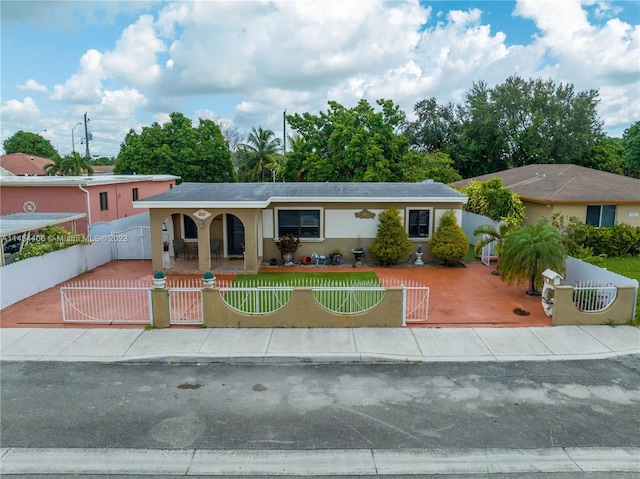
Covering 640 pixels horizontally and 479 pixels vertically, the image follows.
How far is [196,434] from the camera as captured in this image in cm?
738

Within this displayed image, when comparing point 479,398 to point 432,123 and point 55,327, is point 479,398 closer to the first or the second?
point 55,327

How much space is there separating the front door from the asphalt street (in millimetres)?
10143

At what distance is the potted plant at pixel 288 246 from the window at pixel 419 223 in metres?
4.78

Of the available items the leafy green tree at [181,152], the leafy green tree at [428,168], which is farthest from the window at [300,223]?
the leafy green tree at [181,152]

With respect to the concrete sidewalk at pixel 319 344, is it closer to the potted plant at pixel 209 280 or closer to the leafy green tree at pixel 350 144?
the potted plant at pixel 209 280

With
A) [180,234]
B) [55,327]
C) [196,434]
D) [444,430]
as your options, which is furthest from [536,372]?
[180,234]

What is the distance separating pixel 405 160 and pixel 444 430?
26612 mm

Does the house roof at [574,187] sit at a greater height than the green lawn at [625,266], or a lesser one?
greater

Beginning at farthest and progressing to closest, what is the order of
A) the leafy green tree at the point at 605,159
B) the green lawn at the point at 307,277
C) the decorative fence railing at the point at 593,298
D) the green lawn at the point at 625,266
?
the leafy green tree at the point at 605,159 → the green lawn at the point at 625,266 → the green lawn at the point at 307,277 → the decorative fence railing at the point at 593,298

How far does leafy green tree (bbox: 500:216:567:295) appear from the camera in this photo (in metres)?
13.7

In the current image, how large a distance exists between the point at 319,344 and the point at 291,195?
30.7ft

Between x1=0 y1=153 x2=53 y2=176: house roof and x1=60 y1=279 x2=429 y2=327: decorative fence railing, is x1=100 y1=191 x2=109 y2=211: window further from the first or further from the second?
x1=0 y1=153 x2=53 y2=176: house roof

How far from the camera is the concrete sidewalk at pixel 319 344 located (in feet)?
33.6

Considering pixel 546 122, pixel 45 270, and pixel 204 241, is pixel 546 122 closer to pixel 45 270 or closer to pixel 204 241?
pixel 204 241
